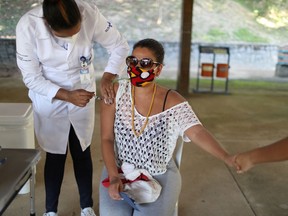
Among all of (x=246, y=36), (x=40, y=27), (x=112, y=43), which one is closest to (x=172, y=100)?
(x=112, y=43)

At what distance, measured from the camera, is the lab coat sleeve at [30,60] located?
1.90m

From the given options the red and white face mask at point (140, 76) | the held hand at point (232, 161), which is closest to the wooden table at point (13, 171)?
the red and white face mask at point (140, 76)

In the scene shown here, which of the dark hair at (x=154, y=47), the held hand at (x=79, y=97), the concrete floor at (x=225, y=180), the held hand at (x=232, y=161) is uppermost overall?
the dark hair at (x=154, y=47)

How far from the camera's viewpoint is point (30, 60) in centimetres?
193

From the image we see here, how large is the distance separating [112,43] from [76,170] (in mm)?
752

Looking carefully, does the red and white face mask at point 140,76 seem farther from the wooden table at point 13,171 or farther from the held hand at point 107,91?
the wooden table at point 13,171

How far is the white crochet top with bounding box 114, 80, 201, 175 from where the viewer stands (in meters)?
1.80

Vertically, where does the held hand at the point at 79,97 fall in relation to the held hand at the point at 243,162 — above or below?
above

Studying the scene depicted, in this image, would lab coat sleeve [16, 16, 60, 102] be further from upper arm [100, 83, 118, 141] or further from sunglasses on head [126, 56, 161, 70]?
sunglasses on head [126, 56, 161, 70]

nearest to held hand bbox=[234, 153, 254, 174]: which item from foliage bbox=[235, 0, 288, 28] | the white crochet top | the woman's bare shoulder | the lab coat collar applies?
the white crochet top

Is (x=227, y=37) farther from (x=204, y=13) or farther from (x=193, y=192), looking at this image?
(x=193, y=192)

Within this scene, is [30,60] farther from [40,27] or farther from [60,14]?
[60,14]

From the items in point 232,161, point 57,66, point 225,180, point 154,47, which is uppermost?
point 154,47

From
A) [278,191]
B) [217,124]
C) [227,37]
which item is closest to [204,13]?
[227,37]
